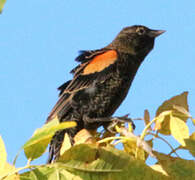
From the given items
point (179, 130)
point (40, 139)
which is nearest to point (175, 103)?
point (179, 130)

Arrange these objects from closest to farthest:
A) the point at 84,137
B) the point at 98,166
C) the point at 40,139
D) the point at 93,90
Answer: the point at 40,139, the point at 98,166, the point at 84,137, the point at 93,90

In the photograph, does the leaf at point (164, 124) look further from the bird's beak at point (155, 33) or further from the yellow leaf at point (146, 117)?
the bird's beak at point (155, 33)

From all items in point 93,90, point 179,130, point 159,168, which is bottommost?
point 93,90

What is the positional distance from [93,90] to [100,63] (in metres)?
0.26

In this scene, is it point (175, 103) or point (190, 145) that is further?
point (175, 103)

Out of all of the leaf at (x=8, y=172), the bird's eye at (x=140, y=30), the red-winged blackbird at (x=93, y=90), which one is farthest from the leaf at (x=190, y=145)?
the bird's eye at (x=140, y=30)

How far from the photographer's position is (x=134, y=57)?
364 centimetres

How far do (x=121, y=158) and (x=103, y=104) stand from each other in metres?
2.02

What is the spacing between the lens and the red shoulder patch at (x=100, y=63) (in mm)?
3403

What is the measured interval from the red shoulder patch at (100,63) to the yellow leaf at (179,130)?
1967 millimetres

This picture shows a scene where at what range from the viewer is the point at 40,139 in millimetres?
1205

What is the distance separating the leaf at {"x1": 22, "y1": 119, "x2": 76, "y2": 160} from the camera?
113 cm

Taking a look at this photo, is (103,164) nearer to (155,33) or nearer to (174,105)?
(174,105)

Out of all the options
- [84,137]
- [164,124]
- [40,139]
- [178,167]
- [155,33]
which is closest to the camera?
[40,139]
